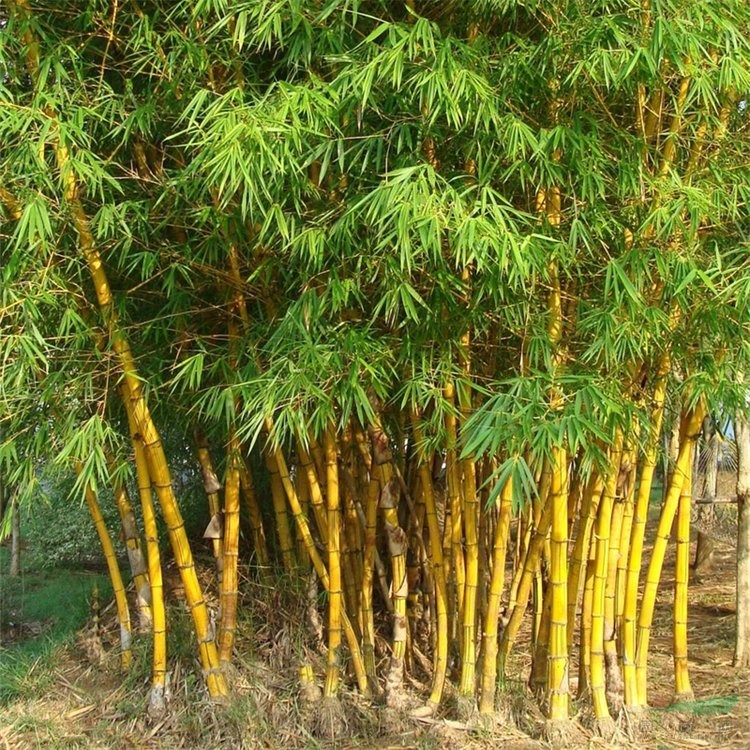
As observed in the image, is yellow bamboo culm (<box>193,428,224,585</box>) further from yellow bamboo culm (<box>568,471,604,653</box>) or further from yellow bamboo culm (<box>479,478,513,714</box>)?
yellow bamboo culm (<box>568,471,604,653</box>)

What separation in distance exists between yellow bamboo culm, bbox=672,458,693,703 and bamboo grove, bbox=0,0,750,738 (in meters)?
0.01

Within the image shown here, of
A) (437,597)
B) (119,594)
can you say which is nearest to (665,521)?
(437,597)

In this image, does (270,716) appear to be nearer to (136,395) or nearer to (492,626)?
(492,626)

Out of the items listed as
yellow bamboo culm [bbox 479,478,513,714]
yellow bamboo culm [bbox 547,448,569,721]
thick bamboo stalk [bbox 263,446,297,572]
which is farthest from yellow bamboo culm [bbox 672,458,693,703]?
thick bamboo stalk [bbox 263,446,297,572]

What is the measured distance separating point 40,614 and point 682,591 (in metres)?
3.64

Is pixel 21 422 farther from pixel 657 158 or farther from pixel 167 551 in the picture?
pixel 657 158

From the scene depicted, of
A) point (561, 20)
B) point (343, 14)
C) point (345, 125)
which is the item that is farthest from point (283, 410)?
point (561, 20)

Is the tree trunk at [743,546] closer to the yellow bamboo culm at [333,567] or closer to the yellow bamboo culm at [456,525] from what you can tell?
the yellow bamboo culm at [456,525]

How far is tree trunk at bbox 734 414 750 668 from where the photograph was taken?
4082 mm

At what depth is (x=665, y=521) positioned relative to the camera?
3.37 metres

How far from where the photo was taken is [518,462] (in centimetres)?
263

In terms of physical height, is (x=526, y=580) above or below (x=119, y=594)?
above

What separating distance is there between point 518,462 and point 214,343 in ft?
4.65

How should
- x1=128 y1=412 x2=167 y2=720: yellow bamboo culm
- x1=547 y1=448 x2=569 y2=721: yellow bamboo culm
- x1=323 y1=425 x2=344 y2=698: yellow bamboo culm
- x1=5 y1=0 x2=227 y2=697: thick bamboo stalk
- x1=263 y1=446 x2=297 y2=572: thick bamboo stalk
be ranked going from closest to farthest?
1. x1=5 y1=0 x2=227 y2=697: thick bamboo stalk
2. x1=547 y1=448 x2=569 y2=721: yellow bamboo culm
3. x1=323 y1=425 x2=344 y2=698: yellow bamboo culm
4. x1=128 y1=412 x2=167 y2=720: yellow bamboo culm
5. x1=263 y1=446 x2=297 y2=572: thick bamboo stalk
